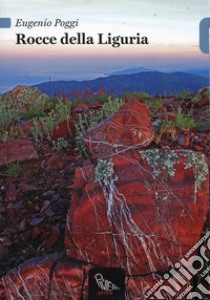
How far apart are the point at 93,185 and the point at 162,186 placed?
2.07ft

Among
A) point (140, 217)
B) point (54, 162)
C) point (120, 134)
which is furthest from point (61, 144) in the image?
point (140, 217)

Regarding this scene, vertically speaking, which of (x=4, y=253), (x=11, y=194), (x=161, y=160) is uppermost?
(x=161, y=160)

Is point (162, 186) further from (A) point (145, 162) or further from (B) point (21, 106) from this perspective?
(B) point (21, 106)

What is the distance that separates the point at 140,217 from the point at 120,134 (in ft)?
3.10

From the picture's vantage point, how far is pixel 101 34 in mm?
5773

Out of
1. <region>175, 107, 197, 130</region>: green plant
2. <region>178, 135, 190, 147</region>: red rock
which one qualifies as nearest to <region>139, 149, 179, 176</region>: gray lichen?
<region>178, 135, 190, 147</region>: red rock

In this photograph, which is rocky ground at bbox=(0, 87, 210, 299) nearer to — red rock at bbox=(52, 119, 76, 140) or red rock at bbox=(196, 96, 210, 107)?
red rock at bbox=(52, 119, 76, 140)

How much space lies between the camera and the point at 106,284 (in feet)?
15.8

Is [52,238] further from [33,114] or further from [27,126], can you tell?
[33,114]

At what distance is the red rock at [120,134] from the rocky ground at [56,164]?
1 cm

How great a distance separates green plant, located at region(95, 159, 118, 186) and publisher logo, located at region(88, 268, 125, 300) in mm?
794

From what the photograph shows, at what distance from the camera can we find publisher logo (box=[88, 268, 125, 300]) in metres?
4.80

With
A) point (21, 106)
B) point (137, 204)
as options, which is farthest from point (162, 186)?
point (21, 106)

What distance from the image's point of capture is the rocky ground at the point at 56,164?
5184 millimetres
